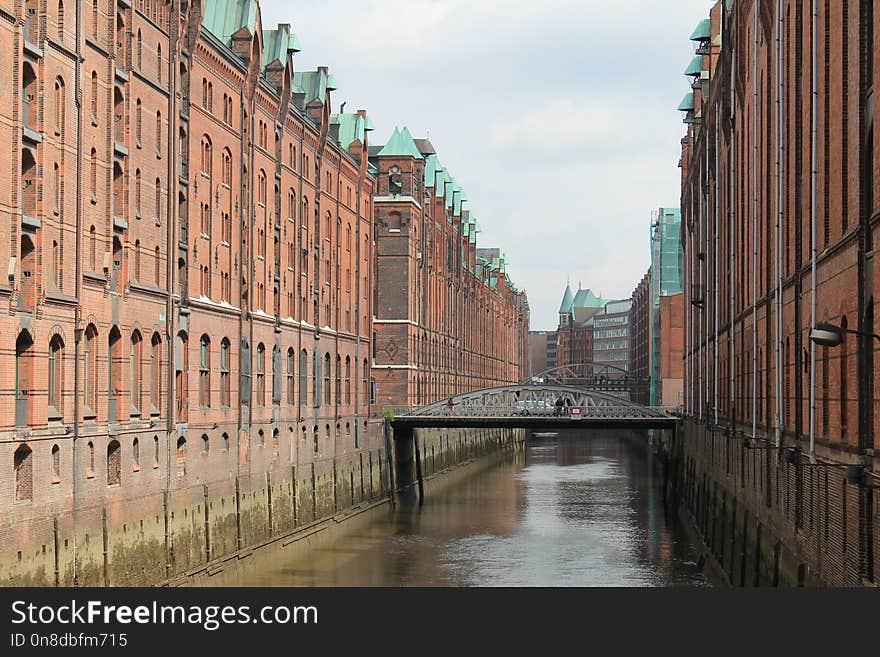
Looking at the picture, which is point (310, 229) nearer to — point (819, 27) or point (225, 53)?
point (225, 53)

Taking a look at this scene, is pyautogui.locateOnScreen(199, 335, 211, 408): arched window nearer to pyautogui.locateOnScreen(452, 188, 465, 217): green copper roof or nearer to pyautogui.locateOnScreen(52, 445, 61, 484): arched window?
pyautogui.locateOnScreen(52, 445, 61, 484): arched window

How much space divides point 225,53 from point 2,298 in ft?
56.8

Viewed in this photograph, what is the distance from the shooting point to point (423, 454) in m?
72.1

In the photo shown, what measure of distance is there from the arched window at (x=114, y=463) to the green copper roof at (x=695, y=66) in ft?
136

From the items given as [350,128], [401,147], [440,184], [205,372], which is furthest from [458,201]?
[205,372]

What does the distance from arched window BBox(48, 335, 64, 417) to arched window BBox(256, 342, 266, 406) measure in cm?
1672

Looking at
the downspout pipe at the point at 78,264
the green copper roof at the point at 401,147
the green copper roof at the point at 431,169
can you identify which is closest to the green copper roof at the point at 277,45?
the downspout pipe at the point at 78,264

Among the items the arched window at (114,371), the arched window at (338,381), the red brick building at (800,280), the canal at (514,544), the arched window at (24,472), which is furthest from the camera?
the arched window at (338,381)

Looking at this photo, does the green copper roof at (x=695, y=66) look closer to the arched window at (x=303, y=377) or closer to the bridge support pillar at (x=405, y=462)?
the bridge support pillar at (x=405, y=462)

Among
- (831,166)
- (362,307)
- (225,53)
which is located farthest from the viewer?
(362,307)

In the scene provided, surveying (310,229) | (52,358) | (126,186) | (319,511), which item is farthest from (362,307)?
(52,358)

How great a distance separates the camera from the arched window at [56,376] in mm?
27484

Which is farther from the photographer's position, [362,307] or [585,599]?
[362,307]

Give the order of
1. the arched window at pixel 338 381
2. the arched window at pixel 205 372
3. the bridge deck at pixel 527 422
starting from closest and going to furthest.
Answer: the arched window at pixel 205 372
the arched window at pixel 338 381
the bridge deck at pixel 527 422
